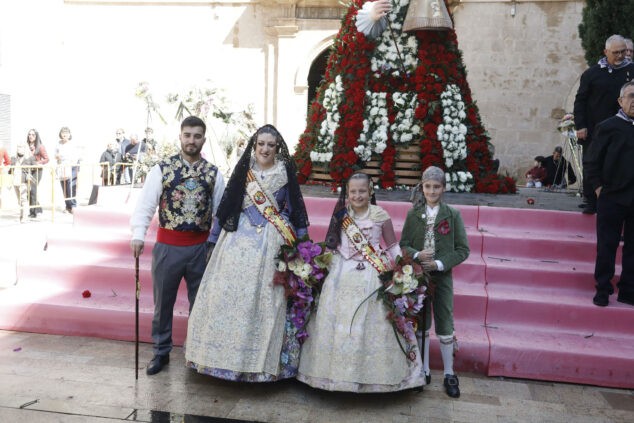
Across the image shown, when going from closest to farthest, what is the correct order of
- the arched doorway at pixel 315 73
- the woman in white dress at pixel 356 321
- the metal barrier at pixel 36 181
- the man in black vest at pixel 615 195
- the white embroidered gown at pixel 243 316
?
the woman in white dress at pixel 356 321
the white embroidered gown at pixel 243 316
the man in black vest at pixel 615 195
the metal barrier at pixel 36 181
the arched doorway at pixel 315 73

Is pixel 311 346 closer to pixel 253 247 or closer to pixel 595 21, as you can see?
pixel 253 247

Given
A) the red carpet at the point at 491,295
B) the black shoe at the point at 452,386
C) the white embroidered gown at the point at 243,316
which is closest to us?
the white embroidered gown at the point at 243,316

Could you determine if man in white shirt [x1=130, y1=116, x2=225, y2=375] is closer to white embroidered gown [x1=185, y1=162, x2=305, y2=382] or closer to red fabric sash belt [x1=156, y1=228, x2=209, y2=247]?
red fabric sash belt [x1=156, y1=228, x2=209, y2=247]

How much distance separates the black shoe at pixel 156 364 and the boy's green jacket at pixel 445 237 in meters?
2.01

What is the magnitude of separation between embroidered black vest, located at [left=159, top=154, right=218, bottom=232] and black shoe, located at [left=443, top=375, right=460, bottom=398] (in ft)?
6.89

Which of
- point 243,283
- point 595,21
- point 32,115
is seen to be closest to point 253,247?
point 243,283

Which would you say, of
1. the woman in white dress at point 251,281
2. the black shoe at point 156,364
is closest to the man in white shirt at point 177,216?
the black shoe at point 156,364

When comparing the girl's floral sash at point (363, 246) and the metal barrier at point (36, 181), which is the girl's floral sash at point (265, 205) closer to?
the girl's floral sash at point (363, 246)

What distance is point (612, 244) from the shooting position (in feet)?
15.0

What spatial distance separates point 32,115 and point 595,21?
47.1 feet

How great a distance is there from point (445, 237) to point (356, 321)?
90cm

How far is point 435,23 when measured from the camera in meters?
7.01

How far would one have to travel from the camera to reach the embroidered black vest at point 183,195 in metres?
3.99

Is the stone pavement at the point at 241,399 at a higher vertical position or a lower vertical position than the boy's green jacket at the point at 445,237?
lower
